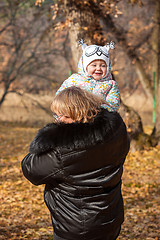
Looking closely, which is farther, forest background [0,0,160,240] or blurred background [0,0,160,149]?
blurred background [0,0,160,149]

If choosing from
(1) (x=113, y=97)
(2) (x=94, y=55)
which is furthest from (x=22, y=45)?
(1) (x=113, y=97)

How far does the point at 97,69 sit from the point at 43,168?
1323mm

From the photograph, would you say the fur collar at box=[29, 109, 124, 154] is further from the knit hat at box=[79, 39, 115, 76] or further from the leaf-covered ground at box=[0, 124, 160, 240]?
the leaf-covered ground at box=[0, 124, 160, 240]

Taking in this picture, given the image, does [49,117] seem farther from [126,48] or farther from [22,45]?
[126,48]

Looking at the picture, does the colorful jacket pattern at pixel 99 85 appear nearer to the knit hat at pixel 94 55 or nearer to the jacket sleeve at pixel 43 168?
the knit hat at pixel 94 55

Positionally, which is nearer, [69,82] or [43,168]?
[43,168]

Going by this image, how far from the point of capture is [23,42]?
15.8 metres

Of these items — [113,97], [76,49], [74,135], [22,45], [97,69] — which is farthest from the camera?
[22,45]

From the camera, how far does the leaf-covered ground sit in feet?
14.3

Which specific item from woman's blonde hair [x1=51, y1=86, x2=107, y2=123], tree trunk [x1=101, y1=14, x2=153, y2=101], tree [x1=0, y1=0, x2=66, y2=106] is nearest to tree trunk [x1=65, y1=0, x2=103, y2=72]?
tree trunk [x1=101, y1=14, x2=153, y2=101]

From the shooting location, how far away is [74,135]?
6.00 feet

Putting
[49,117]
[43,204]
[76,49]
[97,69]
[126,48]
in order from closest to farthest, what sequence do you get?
1. [97,69]
2. [43,204]
3. [76,49]
4. [126,48]
5. [49,117]

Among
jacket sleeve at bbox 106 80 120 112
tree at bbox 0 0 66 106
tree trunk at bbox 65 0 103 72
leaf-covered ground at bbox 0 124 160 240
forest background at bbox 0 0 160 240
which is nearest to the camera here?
jacket sleeve at bbox 106 80 120 112

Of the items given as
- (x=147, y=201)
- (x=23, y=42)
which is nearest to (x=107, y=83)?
(x=147, y=201)
